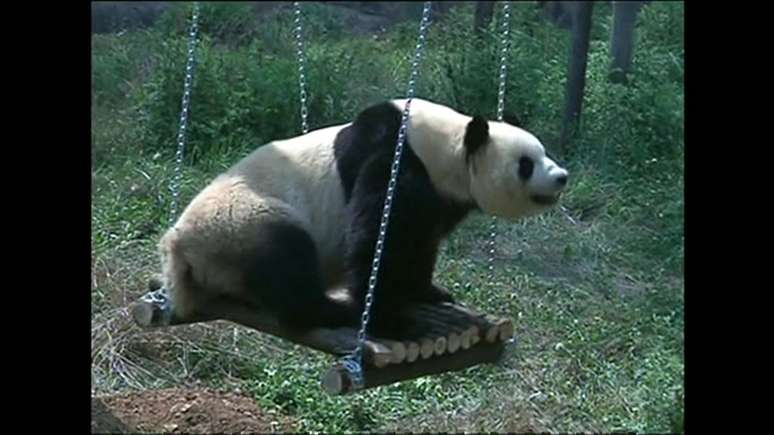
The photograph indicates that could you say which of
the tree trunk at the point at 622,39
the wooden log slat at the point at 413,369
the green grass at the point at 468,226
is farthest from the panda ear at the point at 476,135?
the tree trunk at the point at 622,39

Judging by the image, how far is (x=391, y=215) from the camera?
4.43m

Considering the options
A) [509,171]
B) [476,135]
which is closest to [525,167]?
[509,171]

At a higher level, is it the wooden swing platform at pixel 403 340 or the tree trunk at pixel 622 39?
the tree trunk at pixel 622 39

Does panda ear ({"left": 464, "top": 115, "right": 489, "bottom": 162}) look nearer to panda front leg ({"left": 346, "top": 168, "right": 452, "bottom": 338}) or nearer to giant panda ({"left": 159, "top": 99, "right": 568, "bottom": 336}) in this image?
giant panda ({"left": 159, "top": 99, "right": 568, "bottom": 336})

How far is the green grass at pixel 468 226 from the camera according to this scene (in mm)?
5598

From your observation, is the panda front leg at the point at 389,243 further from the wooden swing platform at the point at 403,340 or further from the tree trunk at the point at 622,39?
the tree trunk at the point at 622,39

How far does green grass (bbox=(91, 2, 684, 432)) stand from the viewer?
560cm

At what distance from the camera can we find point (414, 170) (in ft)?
14.8

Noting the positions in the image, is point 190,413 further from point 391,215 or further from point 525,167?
point 525,167

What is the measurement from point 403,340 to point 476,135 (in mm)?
779

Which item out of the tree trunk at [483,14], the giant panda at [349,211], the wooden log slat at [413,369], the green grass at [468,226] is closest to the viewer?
the wooden log slat at [413,369]

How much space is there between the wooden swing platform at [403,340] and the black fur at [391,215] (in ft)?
0.30
